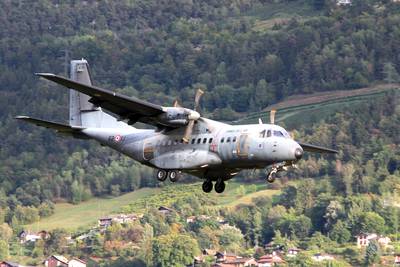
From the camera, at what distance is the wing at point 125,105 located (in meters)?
58.3

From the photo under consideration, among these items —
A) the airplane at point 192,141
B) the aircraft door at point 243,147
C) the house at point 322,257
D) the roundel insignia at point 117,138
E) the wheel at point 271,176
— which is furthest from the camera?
the house at point 322,257

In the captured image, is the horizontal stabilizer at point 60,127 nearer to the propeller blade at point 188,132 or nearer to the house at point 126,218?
the propeller blade at point 188,132

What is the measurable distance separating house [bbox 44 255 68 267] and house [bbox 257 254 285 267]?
18.2 meters

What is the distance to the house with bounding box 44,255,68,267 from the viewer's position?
14012 centimetres

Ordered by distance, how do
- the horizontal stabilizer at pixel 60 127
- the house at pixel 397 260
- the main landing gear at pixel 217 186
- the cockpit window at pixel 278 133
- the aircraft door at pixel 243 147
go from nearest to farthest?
the aircraft door at pixel 243 147 < the cockpit window at pixel 278 133 < the horizontal stabilizer at pixel 60 127 < the main landing gear at pixel 217 186 < the house at pixel 397 260

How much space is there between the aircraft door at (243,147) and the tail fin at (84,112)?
29.1ft

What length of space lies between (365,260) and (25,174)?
187ft

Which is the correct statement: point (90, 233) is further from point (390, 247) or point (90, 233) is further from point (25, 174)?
point (25, 174)

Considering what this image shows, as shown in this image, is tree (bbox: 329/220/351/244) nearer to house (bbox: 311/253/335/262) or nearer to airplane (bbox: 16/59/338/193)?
house (bbox: 311/253/335/262)

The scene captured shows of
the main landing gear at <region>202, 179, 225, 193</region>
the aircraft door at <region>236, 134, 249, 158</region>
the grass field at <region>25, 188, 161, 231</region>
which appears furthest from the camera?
the grass field at <region>25, 188, 161, 231</region>

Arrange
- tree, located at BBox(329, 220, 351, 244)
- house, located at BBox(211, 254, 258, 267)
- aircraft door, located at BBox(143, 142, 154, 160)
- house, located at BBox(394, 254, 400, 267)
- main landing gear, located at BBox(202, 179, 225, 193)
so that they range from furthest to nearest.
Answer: tree, located at BBox(329, 220, 351, 244)
house, located at BBox(211, 254, 258, 267)
house, located at BBox(394, 254, 400, 267)
aircraft door, located at BBox(143, 142, 154, 160)
main landing gear, located at BBox(202, 179, 225, 193)

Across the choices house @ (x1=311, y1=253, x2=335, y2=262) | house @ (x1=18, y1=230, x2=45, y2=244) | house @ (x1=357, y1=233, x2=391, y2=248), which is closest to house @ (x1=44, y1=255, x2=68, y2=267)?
house @ (x1=18, y1=230, x2=45, y2=244)

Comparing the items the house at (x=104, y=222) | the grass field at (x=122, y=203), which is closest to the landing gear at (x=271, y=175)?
the house at (x=104, y=222)

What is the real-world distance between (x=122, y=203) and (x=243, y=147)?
331ft
